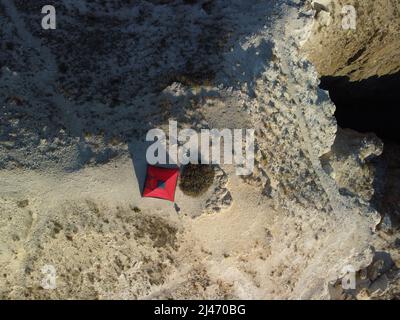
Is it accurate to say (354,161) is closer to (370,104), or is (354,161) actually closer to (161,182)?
(370,104)

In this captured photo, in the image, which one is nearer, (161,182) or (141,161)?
(161,182)

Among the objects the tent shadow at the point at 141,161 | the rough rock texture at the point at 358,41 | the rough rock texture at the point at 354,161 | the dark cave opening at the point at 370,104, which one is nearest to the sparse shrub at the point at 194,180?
the tent shadow at the point at 141,161

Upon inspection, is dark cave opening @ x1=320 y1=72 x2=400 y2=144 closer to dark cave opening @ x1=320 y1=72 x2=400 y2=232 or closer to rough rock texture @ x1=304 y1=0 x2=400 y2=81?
dark cave opening @ x1=320 y1=72 x2=400 y2=232

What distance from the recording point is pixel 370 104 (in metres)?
34.2

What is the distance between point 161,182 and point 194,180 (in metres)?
1.68

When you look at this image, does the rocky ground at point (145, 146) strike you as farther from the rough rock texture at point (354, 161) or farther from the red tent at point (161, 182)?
the rough rock texture at point (354, 161)

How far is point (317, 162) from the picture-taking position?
25.5 meters

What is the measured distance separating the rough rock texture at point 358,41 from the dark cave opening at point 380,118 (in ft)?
3.44

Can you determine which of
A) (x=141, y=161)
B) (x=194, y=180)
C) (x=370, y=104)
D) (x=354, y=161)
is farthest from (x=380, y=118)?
(x=141, y=161)

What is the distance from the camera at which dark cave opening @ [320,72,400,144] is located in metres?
32.6

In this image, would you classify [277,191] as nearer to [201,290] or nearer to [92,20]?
[201,290]

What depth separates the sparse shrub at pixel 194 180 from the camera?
21125 mm

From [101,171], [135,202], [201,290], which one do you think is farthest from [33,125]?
[201,290]

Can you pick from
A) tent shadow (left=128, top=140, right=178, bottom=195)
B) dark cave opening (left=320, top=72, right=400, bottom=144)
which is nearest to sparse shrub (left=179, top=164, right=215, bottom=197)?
tent shadow (left=128, top=140, right=178, bottom=195)
